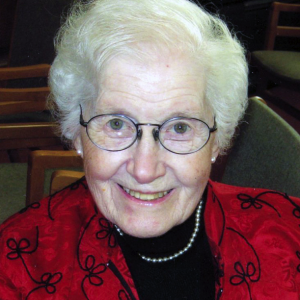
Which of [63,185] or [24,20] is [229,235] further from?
[24,20]

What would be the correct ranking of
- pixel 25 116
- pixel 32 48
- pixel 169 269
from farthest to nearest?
pixel 32 48 → pixel 25 116 → pixel 169 269

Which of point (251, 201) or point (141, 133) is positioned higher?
point (141, 133)

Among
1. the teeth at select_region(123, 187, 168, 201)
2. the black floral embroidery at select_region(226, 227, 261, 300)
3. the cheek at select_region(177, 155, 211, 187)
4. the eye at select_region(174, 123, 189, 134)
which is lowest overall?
the black floral embroidery at select_region(226, 227, 261, 300)

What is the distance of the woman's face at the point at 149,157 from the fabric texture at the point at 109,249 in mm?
144

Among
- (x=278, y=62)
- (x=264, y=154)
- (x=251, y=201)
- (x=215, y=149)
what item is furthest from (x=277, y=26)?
(x=215, y=149)

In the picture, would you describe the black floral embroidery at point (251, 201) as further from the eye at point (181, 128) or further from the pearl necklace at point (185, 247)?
the eye at point (181, 128)

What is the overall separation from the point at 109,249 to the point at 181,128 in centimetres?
41

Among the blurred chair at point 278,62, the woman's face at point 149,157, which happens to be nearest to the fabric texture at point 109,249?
the woman's face at point 149,157

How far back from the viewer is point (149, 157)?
1.08 metres

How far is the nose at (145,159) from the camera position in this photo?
3.53ft

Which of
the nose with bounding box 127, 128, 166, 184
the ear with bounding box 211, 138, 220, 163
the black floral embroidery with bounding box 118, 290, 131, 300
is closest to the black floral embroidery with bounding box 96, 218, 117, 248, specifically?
the black floral embroidery with bounding box 118, 290, 131, 300

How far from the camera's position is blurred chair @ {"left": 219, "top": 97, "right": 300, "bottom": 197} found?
1437mm

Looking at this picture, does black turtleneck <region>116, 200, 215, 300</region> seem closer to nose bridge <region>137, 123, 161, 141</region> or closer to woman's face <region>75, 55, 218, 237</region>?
woman's face <region>75, 55, 218, 237</region>

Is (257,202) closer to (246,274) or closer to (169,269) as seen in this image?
(246,274)
